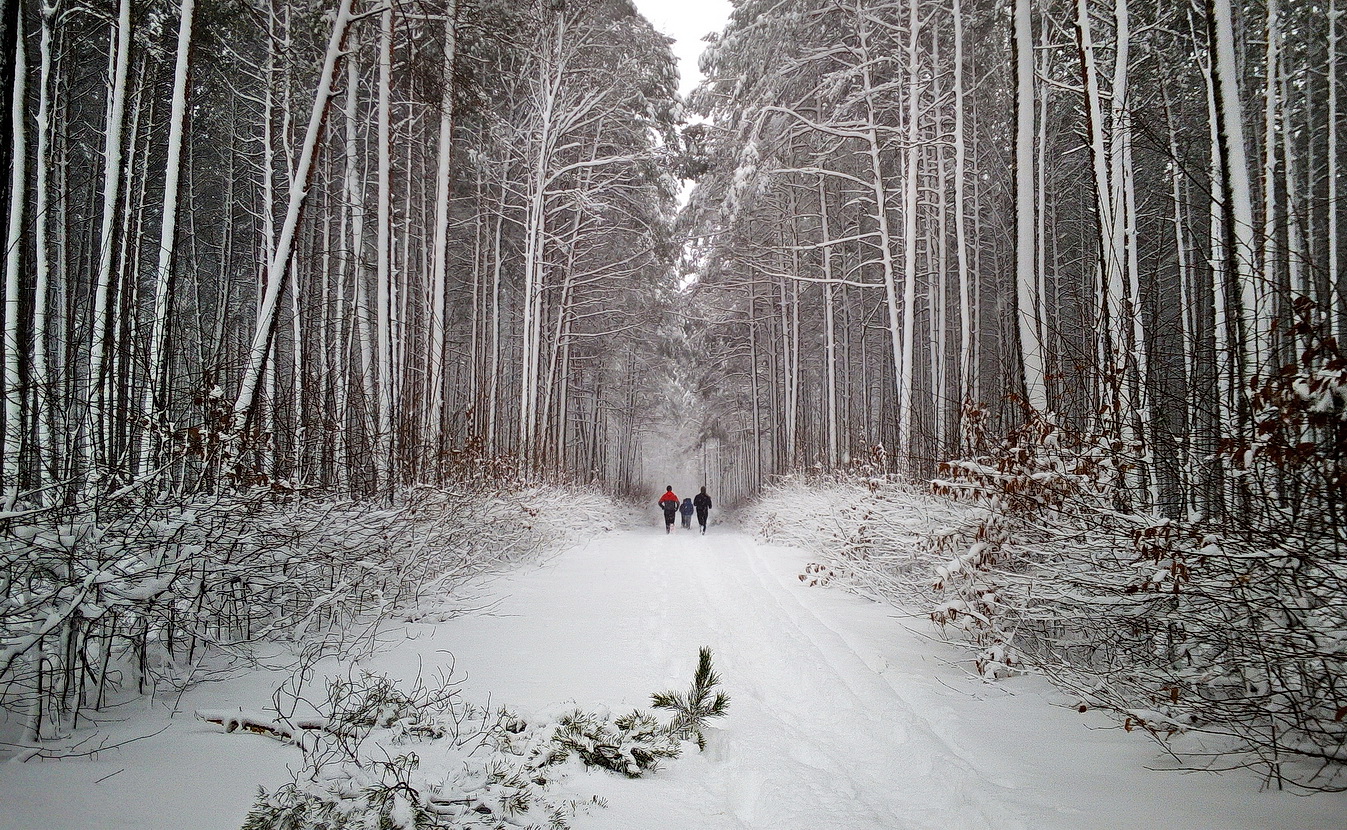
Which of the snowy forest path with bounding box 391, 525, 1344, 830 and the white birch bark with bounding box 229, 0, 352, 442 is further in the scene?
the white birch bark with bounding box 229, 0, 352, 442

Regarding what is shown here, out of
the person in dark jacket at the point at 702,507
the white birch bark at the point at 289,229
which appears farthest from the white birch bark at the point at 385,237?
the person in dark jacket at the point at 702,507

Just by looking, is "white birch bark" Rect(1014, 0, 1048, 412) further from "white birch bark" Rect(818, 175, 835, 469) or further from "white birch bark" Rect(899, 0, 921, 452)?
"white birch bark" Rect(818, 175, 835, 469)

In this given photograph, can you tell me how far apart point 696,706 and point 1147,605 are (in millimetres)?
2343

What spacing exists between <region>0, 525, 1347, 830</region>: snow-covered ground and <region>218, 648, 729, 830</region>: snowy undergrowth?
0.10 metres

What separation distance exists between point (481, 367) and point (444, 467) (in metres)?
7.70

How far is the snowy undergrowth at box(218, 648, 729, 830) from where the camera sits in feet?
6.58

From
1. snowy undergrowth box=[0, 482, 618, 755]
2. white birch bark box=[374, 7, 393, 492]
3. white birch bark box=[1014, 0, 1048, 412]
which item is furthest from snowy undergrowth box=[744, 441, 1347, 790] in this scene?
white birch bark box=[374, 7, 393, 492]

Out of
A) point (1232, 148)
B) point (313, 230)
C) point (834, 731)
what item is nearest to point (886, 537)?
point (834, 731)

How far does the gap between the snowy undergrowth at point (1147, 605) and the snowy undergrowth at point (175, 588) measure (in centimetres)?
404

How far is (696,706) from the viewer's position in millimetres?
3006

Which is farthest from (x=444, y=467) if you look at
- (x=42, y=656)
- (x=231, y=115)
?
(x=231, y=115)

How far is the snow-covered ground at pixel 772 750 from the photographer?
218 centimetres

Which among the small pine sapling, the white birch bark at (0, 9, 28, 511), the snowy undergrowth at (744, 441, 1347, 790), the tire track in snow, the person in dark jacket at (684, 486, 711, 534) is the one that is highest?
the white birch bark at (0, 9, 28, 511)

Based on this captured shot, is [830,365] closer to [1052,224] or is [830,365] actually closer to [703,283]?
[1052,224]
